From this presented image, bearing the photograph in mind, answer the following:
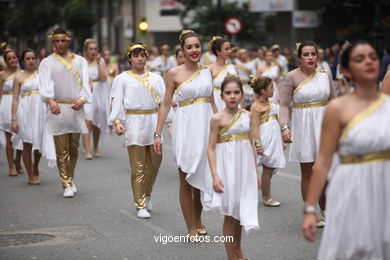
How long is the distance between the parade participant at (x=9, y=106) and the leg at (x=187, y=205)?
594cm

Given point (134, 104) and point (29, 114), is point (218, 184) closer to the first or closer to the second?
point (134, 104)

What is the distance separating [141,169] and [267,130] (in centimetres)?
185

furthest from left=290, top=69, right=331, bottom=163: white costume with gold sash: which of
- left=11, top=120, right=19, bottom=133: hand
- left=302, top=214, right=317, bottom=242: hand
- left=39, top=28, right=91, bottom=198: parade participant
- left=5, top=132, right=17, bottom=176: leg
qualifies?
left=5, top=132, right=17, bottom=176: leg

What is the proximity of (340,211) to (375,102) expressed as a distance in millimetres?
679

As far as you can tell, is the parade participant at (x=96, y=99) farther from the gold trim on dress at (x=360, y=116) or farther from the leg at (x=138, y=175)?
the gold trim on dress at (x=360, y=116)

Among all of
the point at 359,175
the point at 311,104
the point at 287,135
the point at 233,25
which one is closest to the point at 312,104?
the point at 311,104

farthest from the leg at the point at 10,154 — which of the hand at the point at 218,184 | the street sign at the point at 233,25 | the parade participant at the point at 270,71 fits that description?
the street sign at the point at 233,25

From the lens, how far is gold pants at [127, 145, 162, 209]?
32.9 feet

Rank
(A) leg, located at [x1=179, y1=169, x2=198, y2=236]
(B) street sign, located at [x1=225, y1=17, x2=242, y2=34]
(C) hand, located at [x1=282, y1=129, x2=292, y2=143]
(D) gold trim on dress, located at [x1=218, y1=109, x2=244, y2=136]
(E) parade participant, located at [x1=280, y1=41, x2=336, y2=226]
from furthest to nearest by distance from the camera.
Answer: (B) street sign, located at [x1=225, y1=17, x2=242, y2=34] < (C) hand, located at [x1=282, y1=129, x2=292, y2=143] < (E) parade participant, located at [x1=280, y1=41, x2=336, y2=226] < (A) leg, located at [x1=179, y1=169, x2=198, y2=236] < (D) gold trim on dress, located at [x1=218, y1=109, x2=244, y2=136]

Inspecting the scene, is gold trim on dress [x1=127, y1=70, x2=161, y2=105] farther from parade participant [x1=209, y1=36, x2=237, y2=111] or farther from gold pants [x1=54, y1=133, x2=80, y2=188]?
gold pants [x1=54, y1=133, x2=80, y2=188]

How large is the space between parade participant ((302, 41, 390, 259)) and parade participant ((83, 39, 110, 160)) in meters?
11.8

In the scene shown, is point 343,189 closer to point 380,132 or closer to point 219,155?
point 380,132

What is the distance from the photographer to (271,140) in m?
11.0

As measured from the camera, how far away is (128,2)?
236 feet
